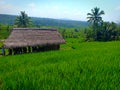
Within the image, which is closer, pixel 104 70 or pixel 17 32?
pixel 104 70

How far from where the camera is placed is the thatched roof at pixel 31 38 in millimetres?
17575

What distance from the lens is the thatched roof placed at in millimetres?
17575

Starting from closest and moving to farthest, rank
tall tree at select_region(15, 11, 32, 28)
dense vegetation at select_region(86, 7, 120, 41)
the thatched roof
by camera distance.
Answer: the thatched roof → dense vegetation at select_region(86, 7, 120, 41) → tall tree at select_region(15, 11, 32, 28)

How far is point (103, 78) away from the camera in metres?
4.68

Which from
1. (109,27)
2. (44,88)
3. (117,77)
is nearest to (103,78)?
(117,77)

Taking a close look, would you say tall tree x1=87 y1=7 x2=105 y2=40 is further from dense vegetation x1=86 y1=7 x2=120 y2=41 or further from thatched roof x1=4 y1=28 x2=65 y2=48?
thatched roof x1=4 y1=28 x2=65 y2=48

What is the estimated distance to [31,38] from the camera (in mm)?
18797

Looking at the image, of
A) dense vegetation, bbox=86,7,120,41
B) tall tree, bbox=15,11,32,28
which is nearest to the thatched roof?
dense vegetation, bbox=86,7,120,41

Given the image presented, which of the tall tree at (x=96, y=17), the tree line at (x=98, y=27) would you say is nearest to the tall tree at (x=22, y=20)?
the tree line at (x=98, y=27)

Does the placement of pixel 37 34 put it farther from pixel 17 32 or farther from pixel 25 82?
pixel 25 82

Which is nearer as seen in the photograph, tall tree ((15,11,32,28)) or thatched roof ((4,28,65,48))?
thatched roof ((4,28,65,48))

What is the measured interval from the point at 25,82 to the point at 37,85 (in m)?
0.34

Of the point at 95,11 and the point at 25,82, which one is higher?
the point at 95,11

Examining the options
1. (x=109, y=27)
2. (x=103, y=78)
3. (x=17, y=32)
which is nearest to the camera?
(x=103, y=78)
